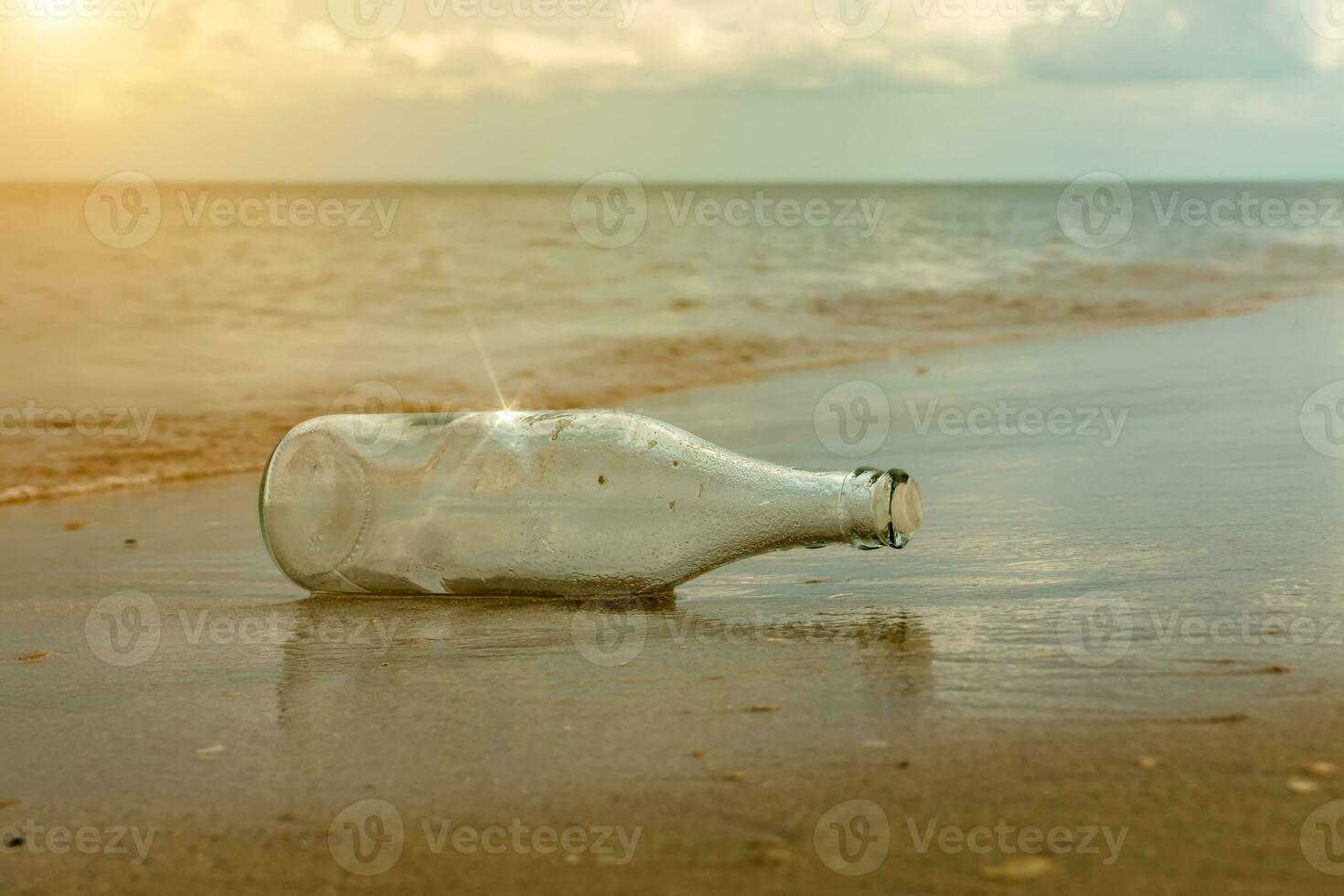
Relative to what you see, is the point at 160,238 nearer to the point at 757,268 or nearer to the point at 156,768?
the point at 757,268

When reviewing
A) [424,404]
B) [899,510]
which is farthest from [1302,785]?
[424,404]

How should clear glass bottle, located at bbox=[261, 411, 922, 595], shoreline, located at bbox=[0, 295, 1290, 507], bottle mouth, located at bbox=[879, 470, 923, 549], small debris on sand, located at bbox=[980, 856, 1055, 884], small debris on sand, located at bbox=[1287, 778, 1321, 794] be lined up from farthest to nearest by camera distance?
shoreline, located at bbox=[0, 295, 1290, 507] < clear glass bottle, located at bbox=[261, 411, 922, 595] < bottle mouth, located at bbox=[879, 470, 923, 549] < small debris on sand, located at bbox=[1287, 778, 1321, 794] < small debris on sand, located at bbox=[980, 856, 1055, 884]

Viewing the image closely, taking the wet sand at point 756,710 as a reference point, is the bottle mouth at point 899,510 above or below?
above

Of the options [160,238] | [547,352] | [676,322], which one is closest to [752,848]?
[547,352]

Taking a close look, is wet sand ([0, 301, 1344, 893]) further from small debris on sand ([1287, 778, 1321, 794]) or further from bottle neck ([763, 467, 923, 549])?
bottle neck ([763, 467, 923, 549])

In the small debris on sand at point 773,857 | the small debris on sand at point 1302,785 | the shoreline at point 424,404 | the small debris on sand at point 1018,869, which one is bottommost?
the small debris on sand at point 1018,869

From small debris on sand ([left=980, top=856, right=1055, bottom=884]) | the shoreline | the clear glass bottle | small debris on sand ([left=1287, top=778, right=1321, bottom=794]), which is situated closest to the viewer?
small debris on sand ([left=980, top=856, right=1055, bottom=884])

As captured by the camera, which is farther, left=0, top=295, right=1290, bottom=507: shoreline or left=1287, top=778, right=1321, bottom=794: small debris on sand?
left=0, top=295, right=1290, bottom=507: shoreline

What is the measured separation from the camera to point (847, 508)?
2.02 metres

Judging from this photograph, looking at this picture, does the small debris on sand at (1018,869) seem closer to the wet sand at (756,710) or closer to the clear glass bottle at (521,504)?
the wet sand at (756,710)

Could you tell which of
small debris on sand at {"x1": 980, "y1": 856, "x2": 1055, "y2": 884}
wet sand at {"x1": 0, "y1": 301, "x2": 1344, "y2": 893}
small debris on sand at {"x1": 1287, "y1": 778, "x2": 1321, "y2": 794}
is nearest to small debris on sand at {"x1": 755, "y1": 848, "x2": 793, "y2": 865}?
wet sand at {"x1": 0, "y1": 301, "x2": 1344, "y2": 893}

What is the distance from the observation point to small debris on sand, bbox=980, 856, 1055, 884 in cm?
120

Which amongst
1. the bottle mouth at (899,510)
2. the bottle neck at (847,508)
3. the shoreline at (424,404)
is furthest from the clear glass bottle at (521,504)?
the shoreline at (424,404)

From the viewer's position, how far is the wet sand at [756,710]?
51.0 inches
